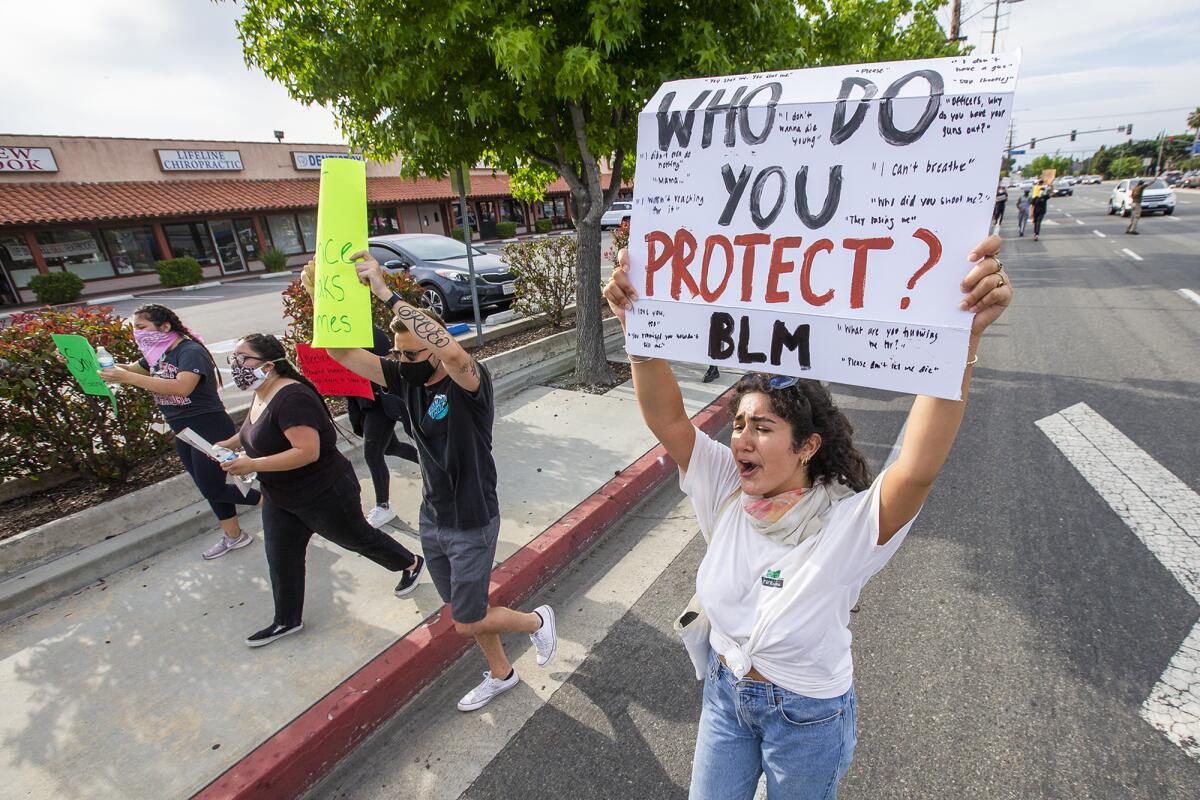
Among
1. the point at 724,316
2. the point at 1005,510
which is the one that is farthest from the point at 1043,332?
the point at 724,316

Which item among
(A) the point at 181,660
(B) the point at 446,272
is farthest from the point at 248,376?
(B) the point at 446,272

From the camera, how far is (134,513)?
4.16m

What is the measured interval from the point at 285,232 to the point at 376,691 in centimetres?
2878

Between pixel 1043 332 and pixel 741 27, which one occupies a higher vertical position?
pixel 741 27

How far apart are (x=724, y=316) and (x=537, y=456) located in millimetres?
3901

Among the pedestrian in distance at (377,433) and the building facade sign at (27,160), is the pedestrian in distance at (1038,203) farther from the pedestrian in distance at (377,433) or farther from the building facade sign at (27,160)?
the building facade sign at (27,160)

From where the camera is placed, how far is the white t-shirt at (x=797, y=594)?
1526mm

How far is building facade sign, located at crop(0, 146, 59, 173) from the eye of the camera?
20.0m

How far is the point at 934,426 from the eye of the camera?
139 cm

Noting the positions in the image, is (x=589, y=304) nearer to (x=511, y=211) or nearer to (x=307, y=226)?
(x=307, y=226)

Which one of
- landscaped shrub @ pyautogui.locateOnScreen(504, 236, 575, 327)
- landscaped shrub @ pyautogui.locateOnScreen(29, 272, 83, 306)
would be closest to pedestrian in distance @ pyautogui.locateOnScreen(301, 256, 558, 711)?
landscaped shrub @ pyautogui.locateOnScreen(504, 236, 575, 327)

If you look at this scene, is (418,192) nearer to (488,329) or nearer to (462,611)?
(488,329)

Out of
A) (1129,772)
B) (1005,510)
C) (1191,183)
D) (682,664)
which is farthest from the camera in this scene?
(1191,183)

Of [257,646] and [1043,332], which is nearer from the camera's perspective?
[257,646]
